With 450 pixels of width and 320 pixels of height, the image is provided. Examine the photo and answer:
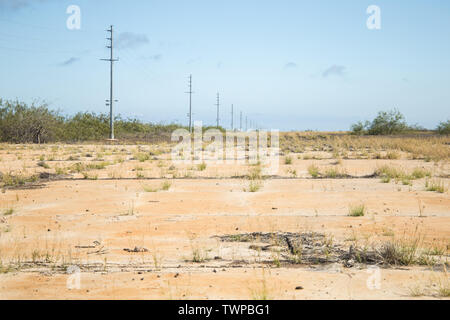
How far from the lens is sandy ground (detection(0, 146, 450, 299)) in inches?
225

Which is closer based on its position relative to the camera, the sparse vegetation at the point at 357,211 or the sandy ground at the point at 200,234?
the sandy ground at the point at 200,234

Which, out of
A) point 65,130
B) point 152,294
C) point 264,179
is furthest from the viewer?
point 65,130

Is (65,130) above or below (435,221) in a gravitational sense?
above

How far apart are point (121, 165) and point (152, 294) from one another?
57.1 feet

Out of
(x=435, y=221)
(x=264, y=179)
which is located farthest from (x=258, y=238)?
(x=264, y=179)

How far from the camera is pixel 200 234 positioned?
8984 mm

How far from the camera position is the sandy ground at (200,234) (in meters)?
5.73

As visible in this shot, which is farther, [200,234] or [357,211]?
[357,211]

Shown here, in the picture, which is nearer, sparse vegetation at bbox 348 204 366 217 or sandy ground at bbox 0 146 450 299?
sandy ground at bbox 0 146 450 299

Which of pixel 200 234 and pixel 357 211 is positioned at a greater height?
pixel 357 211

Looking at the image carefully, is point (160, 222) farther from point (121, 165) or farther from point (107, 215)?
point (121, 165)
